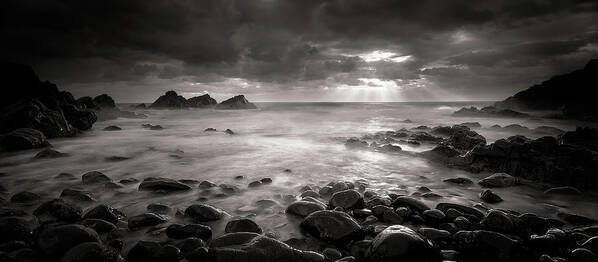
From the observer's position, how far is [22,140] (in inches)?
416

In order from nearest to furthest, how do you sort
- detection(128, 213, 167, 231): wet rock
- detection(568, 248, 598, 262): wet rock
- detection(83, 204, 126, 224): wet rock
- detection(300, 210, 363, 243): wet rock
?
detection(568, 248, 598, 262): wet rock → detection(300, 210, 363, 243): wet rock → detection(128, 213, 167, 231): wet rock → detection(83, 204, 126, 224): wet rock

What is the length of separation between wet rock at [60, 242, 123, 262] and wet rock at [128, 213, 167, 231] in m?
1.00

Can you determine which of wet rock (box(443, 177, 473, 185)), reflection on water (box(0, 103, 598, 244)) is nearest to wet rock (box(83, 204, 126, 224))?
reflection on water (box(0, 103, 598, 244))

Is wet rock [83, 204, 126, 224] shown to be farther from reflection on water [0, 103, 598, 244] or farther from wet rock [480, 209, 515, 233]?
wet rock [480, 209, 515, 233]

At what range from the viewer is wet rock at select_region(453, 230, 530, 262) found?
10.5 ft

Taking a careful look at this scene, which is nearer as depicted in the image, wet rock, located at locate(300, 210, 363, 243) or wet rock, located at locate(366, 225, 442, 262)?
wet rock, located at locate(366, 225, 442, 262)

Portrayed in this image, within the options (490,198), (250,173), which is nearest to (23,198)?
(250,173)

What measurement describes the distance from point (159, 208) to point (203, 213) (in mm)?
956

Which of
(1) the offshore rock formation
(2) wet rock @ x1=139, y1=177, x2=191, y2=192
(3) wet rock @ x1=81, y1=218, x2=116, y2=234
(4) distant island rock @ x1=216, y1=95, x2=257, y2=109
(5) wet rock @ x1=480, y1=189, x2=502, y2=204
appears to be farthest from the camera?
(4) distant island rock @ x1=216, y1=95, x2=257, y2=109

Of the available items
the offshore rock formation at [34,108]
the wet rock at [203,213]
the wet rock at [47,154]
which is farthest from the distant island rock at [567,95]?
the offshore rock formation at [34,108]

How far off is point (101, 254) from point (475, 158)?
29.9 feet

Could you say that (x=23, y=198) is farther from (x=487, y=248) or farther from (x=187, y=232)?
(x=487, y=248)

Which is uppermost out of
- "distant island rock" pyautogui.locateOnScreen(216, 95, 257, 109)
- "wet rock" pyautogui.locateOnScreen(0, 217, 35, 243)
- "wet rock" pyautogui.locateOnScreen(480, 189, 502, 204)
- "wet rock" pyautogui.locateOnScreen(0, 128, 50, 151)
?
"distant island rock" pyautogui.locateOnScreen(216, 95, 257, 109)

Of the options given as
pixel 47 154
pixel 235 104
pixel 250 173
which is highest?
pixel 235 104
